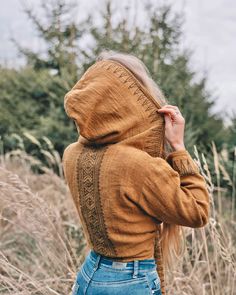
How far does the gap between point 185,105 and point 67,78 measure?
6.55 ft

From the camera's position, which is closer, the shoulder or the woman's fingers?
the shoulder

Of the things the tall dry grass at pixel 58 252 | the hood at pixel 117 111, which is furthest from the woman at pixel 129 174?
the tall dry grass at pixel 58 252

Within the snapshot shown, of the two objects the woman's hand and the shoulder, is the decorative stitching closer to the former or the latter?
the shoulder

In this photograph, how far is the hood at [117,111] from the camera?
1887 millimetres

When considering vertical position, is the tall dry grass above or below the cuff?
below

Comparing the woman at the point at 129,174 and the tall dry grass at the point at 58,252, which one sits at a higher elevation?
the woman at the point at 129,174

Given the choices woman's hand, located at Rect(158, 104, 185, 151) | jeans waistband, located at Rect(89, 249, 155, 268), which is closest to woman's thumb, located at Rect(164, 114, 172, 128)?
woman's hand, located at Rect(158, 104, 185, 151)

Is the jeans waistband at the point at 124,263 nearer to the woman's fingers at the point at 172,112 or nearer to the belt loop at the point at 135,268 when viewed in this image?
the belt loop at the point at 135,268

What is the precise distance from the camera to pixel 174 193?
5.89 feet

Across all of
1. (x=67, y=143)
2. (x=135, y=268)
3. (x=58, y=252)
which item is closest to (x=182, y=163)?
(x=135, y=268)

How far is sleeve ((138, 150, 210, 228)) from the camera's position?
1.79m

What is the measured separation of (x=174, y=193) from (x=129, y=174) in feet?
0.55

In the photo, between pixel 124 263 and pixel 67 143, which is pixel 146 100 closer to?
pixel 124 263

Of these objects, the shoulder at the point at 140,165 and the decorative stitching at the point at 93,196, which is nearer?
the shoulder at the point at 140,165
